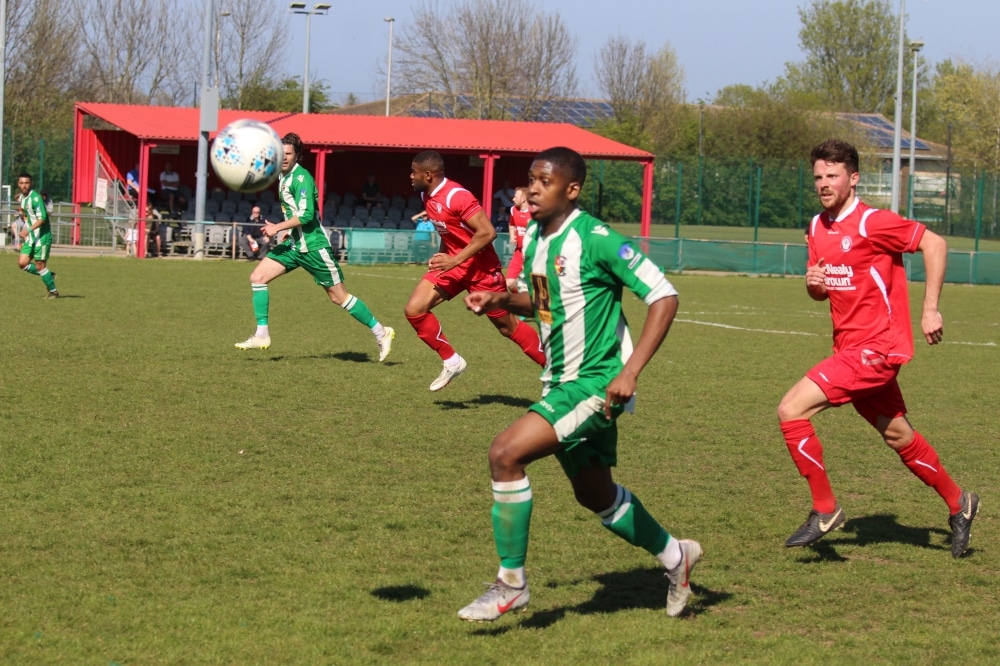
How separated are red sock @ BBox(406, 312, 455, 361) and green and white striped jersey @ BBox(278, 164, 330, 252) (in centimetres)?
223

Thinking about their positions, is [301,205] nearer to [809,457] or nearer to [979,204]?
[809,457]

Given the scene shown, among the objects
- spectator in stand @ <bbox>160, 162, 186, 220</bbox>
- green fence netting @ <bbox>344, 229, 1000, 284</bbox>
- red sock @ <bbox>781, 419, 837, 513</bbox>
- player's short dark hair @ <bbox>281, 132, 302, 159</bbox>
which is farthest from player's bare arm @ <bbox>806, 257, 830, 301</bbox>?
spectator in stand @ <bbox>160, 162, 186, 220</bbox>

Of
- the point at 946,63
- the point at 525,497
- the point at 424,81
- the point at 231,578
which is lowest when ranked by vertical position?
the point at 231,578

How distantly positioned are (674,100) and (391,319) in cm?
5078

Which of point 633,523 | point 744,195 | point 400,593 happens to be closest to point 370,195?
point 744,195

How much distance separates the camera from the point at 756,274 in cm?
2941

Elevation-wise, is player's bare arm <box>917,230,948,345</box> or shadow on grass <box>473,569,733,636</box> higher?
player's bare arm <box>917,230,948,345</box>

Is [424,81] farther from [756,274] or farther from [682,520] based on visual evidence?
Answer: [682,520]

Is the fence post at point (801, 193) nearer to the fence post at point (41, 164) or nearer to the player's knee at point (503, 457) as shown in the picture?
the fence post at point (41, 164)

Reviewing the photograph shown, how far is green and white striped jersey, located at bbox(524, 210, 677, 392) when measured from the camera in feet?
15.0

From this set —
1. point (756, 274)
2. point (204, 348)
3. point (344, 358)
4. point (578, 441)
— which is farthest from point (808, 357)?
point (756, 274)

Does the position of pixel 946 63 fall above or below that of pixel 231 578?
above

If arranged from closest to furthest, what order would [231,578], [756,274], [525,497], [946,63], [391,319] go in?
[525,497]
[231,578]
[391,319]
[756,274]
[946,63]

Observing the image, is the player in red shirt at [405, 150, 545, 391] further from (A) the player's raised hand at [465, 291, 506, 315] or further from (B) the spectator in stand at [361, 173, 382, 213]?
(B) the spectator in stand at [361, 173, 382, 213]
